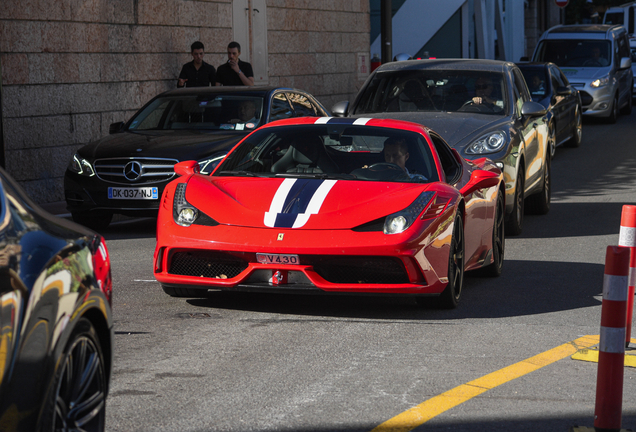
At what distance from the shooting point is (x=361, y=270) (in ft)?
21.9

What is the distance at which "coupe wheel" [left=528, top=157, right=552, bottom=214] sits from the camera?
490 inches

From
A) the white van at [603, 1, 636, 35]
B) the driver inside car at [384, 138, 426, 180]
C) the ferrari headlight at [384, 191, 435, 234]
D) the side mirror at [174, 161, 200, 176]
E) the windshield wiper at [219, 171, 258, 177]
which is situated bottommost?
the ferrari headlight at [384, 191, 435, 234]

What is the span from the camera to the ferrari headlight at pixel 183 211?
6.93 m

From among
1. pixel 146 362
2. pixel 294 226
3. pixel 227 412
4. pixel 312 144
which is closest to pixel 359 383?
pixel 227 412

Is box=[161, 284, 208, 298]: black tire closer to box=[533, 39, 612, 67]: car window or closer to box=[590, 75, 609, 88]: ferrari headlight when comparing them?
box=[590, 75, 609, 88]: ferrari headlight

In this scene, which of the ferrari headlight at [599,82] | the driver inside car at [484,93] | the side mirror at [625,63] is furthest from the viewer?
the side mirror at [625,63]

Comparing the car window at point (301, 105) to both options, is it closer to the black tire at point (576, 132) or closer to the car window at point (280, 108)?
the car window at point (280, 108)

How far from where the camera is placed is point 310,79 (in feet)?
79.4

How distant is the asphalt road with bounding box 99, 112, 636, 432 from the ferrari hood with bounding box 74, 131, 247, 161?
2.17m

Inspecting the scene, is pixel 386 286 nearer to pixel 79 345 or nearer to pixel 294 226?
pixel 294 226

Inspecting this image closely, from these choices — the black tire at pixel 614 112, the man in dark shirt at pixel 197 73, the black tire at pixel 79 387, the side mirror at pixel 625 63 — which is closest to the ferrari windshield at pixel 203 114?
the man in dark shirt at pixel 197 73

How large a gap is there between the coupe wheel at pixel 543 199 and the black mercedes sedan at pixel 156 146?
10.1ft

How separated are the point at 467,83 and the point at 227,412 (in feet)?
26.1

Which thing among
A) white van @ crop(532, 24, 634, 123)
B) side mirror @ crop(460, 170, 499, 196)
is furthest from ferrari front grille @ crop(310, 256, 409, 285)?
white van @ crop(532, 24, 634, 123)
